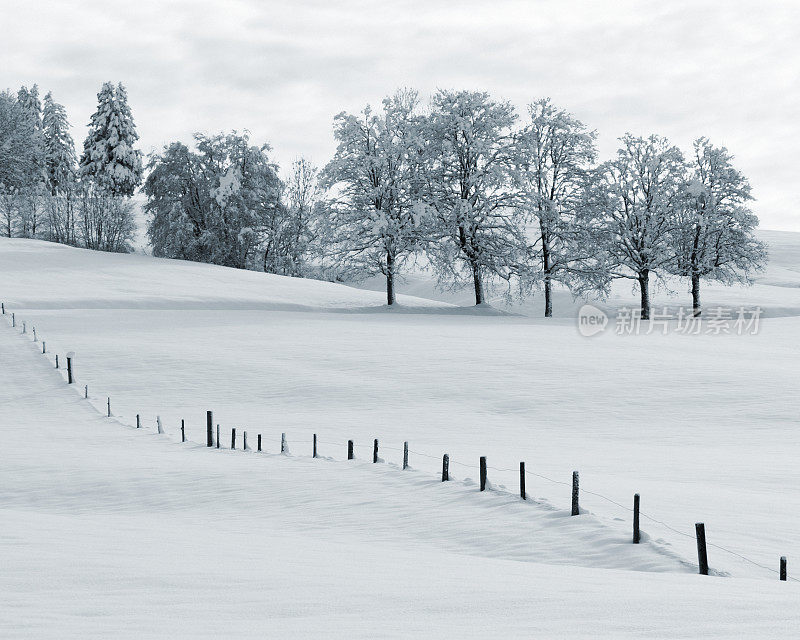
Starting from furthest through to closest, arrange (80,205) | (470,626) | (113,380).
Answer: (80,205), (113,380), (470,626)

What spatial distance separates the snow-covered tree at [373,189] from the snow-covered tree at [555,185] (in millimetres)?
6532

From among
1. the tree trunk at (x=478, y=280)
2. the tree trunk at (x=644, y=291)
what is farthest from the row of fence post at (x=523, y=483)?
the tree trunk at (x=644, y=291)

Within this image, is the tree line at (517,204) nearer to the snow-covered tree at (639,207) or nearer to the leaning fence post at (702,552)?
the snow-covered tree at (639,207)

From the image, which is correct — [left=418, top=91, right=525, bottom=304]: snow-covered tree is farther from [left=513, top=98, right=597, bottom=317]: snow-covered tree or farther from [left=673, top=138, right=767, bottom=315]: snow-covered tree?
[left=673, top=138, right=767, bottom=315]: snow-covered tree

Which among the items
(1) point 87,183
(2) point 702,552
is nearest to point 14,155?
(1) point 87,183

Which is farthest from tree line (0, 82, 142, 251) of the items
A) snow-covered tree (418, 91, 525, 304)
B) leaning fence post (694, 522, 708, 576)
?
leaning fence post (694, 522, 708, 576)

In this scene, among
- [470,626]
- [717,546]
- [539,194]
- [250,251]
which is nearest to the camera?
[470,626]

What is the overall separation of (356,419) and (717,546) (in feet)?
44.8

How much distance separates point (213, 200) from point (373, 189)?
19.3m

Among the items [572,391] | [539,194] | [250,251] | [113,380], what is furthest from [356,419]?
[250,251]

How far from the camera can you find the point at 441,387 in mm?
27453

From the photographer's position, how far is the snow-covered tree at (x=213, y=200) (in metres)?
65.2

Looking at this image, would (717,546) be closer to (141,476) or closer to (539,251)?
(141,476)

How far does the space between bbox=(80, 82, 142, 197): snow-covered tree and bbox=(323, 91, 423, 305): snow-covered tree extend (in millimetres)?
36714
